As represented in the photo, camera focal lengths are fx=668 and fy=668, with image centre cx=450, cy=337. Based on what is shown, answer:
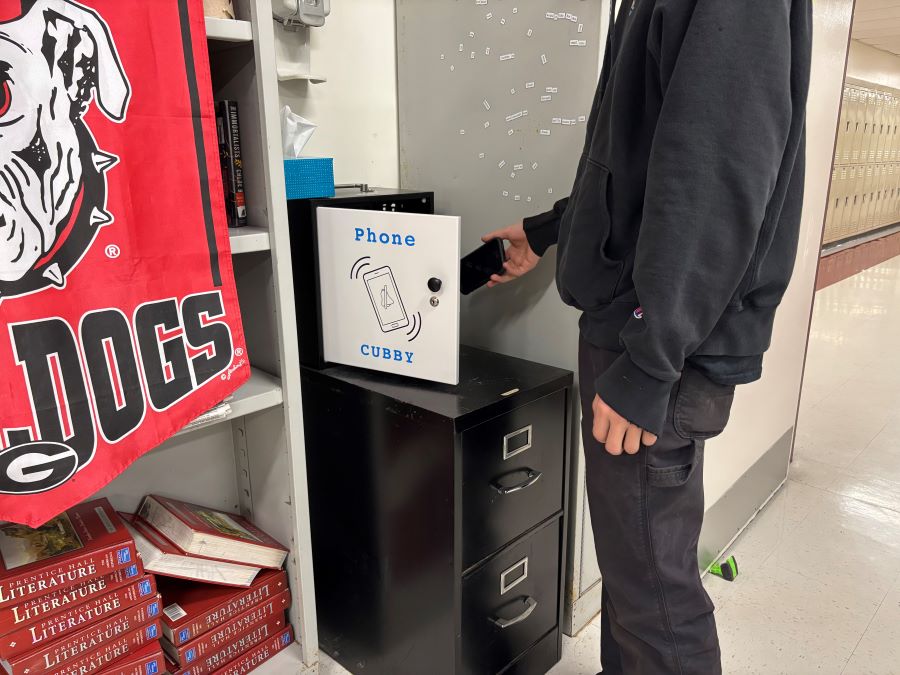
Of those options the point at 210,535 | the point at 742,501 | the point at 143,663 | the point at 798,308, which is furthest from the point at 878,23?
the point at 143,663

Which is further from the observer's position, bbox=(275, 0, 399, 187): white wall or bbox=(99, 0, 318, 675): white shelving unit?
bbox=(275, 0, 399, 187): white wall

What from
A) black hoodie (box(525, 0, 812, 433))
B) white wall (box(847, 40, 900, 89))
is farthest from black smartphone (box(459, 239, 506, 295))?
white wall (box(847, 40, 900, 89))

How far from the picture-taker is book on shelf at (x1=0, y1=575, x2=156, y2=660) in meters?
1.08

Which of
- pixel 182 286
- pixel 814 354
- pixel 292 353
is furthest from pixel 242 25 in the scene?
pixel 814 354

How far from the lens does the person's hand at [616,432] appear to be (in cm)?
100

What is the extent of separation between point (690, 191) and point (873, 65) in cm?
895

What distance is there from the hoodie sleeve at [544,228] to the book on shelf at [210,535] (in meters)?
0.83

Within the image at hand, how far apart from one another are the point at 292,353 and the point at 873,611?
1664 mm

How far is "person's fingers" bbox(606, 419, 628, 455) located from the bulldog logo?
0.79 meters

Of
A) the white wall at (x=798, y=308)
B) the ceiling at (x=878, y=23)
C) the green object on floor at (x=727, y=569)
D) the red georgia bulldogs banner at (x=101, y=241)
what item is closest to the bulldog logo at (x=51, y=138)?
the red georgia bulldogs banner at (x=101, y=241)

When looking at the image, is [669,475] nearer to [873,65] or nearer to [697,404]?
[697,404]

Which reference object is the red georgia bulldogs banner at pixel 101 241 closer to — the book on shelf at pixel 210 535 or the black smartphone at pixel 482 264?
the book on shelf at pixel 210 535

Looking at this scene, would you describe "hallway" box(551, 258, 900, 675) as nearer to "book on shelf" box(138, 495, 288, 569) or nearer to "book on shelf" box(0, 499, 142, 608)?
"book on shelf" box(138, 495, 288, 569)

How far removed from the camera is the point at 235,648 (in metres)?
1.38
